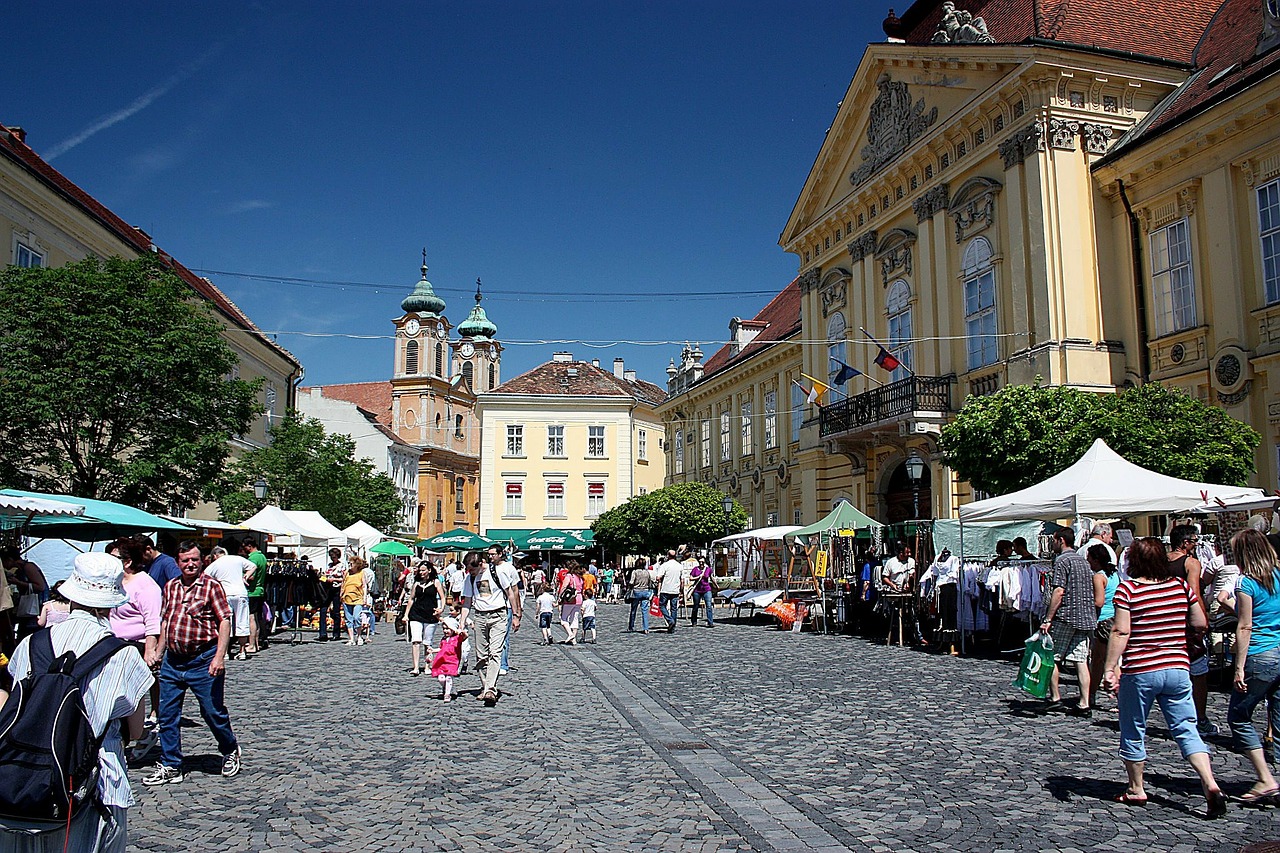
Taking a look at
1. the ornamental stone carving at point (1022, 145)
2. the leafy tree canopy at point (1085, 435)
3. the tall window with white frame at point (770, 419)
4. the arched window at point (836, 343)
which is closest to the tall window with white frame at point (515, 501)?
the tall window with white frame at point (770, 419)

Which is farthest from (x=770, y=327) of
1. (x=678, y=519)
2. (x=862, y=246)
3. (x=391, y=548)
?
(x=391, y=548)

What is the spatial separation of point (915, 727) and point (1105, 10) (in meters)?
22.4

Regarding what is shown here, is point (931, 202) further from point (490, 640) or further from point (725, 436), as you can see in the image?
point (725, 436)

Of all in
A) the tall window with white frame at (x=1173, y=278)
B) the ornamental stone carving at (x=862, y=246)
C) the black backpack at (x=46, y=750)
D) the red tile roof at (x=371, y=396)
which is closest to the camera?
the black backpack at (x=46, y=750)

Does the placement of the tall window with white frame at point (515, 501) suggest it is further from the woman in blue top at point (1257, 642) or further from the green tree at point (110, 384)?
the woman in blue top at point (1257, 642)

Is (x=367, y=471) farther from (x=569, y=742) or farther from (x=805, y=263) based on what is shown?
(x=569, y=742)

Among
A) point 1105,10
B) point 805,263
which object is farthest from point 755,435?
point 1105,10

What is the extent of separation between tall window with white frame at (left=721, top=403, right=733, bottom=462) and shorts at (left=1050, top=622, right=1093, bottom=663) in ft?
114

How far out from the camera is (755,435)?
139 ft

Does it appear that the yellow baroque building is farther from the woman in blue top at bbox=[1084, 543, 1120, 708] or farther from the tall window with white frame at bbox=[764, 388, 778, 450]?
the woman in blue top at bbox=[1084, 543, 1120, 708]

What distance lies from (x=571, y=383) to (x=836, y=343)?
3881 cm

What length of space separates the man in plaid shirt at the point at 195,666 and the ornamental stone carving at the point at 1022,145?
2048cm

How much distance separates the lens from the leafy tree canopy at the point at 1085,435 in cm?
1748

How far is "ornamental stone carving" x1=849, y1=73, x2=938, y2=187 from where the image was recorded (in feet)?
90.1
